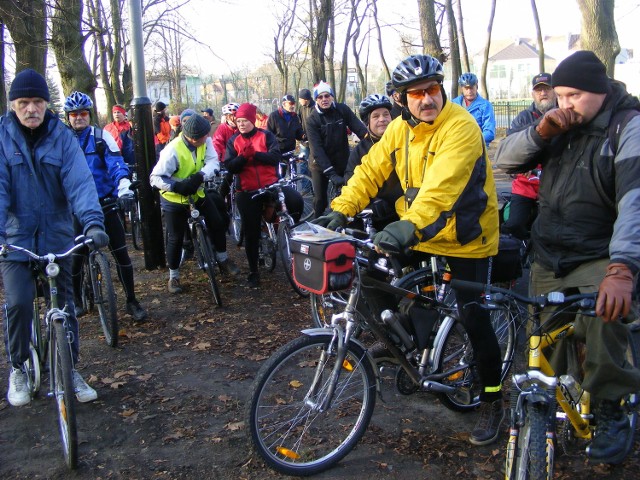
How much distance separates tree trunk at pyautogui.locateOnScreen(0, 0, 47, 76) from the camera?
11.3m

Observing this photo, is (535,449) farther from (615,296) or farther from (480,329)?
(480,329)

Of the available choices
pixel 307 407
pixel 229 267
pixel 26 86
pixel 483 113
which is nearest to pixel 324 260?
pixel 307 407

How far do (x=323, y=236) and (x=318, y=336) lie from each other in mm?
554

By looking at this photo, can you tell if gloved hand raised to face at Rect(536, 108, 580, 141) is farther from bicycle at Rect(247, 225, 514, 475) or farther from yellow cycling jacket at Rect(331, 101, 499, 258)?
bicycle at Rect(247, 225, 514, 475)

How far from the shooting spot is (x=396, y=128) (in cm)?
402

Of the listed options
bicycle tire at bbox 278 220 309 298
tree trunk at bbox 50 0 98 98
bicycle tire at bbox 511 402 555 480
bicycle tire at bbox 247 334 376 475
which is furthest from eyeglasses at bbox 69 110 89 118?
tree trunk at bbox 50 0 98 98

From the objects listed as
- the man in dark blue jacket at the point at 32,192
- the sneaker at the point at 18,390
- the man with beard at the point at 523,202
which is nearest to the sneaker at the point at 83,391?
the sneaker at the point at 18,390

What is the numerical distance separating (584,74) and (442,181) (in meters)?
0.88

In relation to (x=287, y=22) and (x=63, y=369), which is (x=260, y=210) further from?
(x=287, y=22)

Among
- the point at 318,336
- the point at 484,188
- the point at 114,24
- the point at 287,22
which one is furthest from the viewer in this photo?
the point at 287,22

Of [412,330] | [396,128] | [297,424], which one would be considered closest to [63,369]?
[297,424]

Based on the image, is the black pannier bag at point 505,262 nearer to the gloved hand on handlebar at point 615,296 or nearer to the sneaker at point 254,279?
the gloved hand on handlebar at point 615,296

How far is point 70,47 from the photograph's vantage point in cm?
1227

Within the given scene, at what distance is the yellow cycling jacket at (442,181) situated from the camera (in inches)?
135
